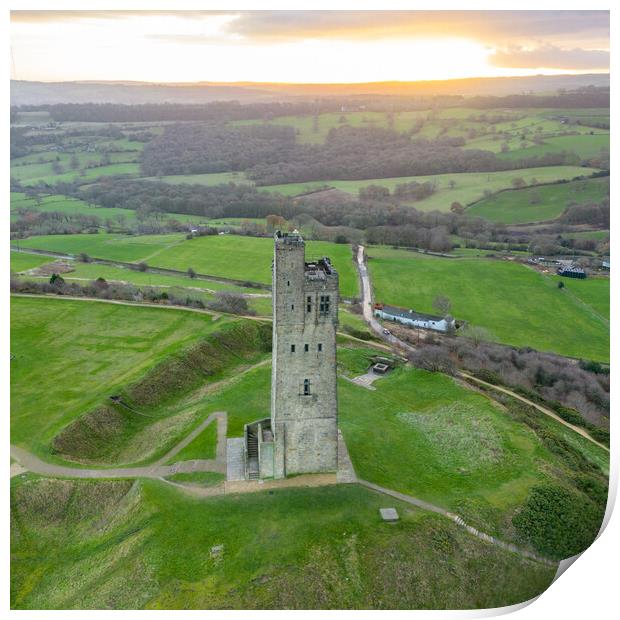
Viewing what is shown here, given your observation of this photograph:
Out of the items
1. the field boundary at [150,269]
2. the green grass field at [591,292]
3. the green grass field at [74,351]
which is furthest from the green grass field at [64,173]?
the green grass field at [591,292]

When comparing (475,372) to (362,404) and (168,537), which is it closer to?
(362,404)

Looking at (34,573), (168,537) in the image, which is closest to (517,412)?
(168,537)

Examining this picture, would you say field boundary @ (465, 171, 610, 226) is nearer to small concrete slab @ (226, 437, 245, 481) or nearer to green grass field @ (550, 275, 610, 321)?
green grass field @ (550, 275, 610, 321)

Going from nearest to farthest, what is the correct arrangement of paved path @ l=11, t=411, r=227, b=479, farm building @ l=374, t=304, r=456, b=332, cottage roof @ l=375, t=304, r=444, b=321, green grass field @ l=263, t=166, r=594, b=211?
paved path @ l=11, t=411, r=227, b=479 < farm building @ l=374, t=304, r=456, b=332 < cottage roof @ l=375, t=304, r=444, b=321 < green grass field @ l=263, t=166, r=594, b=211

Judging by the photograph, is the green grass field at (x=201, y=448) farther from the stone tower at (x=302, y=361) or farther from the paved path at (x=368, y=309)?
the paved path at (x=368, y=309)

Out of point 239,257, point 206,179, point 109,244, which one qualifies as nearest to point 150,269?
point 239,257

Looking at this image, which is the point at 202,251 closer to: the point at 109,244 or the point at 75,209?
the point at 109,244

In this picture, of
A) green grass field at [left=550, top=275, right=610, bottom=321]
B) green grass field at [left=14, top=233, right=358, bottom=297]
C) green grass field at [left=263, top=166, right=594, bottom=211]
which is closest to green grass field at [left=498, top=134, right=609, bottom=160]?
green grass field at [left=263, top=166, right=594, bottom=211]
